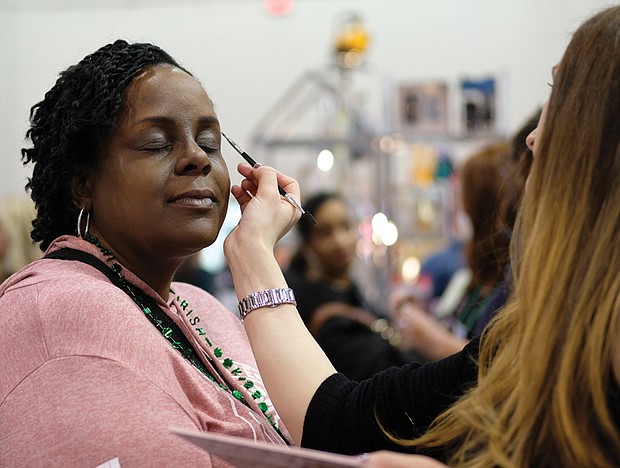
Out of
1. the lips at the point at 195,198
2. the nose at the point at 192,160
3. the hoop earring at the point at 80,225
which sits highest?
the nose at the point at 192,160

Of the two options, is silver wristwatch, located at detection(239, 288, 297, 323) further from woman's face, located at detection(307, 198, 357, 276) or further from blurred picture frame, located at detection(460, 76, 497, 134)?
blurred picture frame, located at detection(460, 76, 497, 134)

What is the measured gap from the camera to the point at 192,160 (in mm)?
1524

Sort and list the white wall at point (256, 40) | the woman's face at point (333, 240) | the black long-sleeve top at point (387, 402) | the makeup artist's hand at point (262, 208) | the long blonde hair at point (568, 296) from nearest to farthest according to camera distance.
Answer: the long blonde hair at point (568, 296) < the black long-sleeve top at point (387, 402) < the makeup artist's hand at point (262, 208) < the woman's face at point (333, 240) < the white wall at point (256, 40)

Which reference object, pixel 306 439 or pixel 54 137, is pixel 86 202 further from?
pixel 306 439

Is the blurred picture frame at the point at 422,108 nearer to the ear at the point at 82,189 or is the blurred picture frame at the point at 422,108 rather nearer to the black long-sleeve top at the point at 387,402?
the ear at the point at 82,189

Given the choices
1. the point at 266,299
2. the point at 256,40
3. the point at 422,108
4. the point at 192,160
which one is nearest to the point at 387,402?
the point at 266,299

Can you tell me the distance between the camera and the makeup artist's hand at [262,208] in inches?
58.9

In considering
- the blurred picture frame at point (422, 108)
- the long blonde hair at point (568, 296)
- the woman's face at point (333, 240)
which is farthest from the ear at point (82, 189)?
the blurred picture frame at point (422, 108)

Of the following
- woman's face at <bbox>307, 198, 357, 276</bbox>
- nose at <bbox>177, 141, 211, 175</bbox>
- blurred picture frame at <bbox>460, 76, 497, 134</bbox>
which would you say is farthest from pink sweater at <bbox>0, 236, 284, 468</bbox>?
blurred picture frame at <bbox>460, 76, 497, 134</bbox>

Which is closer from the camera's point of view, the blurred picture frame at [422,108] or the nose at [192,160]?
the nose at [192,160]

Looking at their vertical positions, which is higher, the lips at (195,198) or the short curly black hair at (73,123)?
the short curly black hair at (73,123)

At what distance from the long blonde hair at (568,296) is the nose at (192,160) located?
1.88 ft

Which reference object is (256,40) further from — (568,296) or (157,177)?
(568,296)

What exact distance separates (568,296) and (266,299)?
19.1 inches
